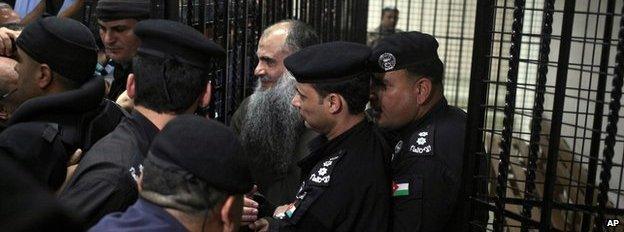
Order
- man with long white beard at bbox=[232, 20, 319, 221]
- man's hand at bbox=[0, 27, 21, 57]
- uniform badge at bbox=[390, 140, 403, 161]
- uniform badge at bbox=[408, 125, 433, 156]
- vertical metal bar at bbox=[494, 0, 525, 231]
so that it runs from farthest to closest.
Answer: man with long white beard at bbox=[232, 20, 319, 221] → man's hand at bbox=[0, 27, 21, 57] → uniform badge at bbox=[390, 140, 403, 161] → uniform badge at bbox=[408, 125, 433, 156] → vertical metal bar at bbox=[494, 0, 525, 231]

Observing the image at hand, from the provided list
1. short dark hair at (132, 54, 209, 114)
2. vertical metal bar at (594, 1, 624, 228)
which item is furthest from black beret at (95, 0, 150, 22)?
vertical metal bar at (594, 1, 624, 228)

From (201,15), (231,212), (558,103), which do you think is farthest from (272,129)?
(231,212)

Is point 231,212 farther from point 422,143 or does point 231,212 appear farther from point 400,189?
point 422,143

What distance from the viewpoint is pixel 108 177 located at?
2.59m

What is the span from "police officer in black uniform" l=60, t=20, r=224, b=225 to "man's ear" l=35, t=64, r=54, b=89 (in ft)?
1.25

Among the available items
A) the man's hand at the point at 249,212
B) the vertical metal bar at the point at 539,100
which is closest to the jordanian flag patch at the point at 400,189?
the vertical metal bar at the point at 539,100

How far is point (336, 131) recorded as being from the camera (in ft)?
10.9

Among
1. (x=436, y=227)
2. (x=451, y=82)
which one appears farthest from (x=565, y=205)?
(x=451, y=82)

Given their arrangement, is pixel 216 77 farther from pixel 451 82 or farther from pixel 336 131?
pixel 451 82

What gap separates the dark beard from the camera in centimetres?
415

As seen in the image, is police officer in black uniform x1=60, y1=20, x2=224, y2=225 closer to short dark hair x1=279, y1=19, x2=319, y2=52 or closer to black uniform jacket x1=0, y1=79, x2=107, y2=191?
black uniform jacket x1=0, y1=79, x2=107, y2=191

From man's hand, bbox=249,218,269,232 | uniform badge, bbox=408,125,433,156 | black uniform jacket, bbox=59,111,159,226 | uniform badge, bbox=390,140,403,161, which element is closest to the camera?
black uniform jacket, bbox=59,111,159,226

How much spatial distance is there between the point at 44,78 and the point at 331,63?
3.81ft

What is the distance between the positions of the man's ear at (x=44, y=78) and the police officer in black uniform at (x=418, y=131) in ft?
4.53
